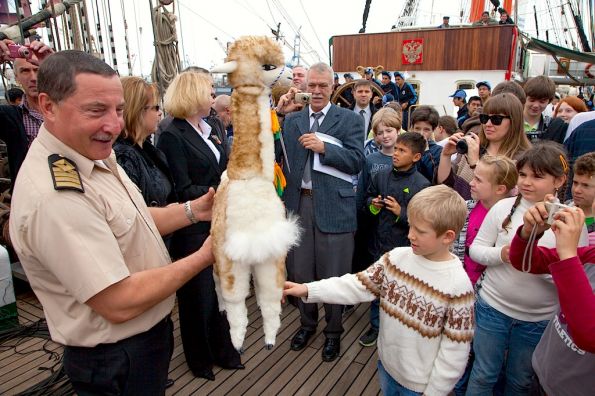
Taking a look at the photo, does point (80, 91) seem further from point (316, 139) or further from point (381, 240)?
point (381, 240)

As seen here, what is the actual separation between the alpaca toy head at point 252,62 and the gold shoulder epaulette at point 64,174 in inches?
22.3

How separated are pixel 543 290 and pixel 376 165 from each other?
5.77 ft

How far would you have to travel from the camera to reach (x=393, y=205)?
114 inches

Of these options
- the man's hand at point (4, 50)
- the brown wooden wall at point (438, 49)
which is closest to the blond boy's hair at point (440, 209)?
the man's hand at point (4, 50)

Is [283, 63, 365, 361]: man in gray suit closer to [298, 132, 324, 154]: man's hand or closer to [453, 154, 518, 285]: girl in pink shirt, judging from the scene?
[298, 132, 324, 154]: man's hand

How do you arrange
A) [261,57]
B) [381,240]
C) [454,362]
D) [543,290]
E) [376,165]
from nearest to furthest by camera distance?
[261,57], [454,362], [543,290], [381,240], [376,165]

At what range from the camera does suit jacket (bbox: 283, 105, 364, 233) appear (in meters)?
2.79

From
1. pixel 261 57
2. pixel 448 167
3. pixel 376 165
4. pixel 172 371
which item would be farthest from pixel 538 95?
pixel 172 371

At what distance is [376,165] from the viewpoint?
339cm

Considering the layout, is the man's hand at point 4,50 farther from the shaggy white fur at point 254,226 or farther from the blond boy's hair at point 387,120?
→ the blond boy's hair at point 387,120

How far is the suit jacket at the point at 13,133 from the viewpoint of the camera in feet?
10.0

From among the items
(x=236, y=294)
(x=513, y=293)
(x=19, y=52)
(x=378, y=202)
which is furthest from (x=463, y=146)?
(x=19, y=52)

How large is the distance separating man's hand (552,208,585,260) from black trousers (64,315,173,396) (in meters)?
1.47

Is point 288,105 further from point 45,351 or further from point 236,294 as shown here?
point 45,351
